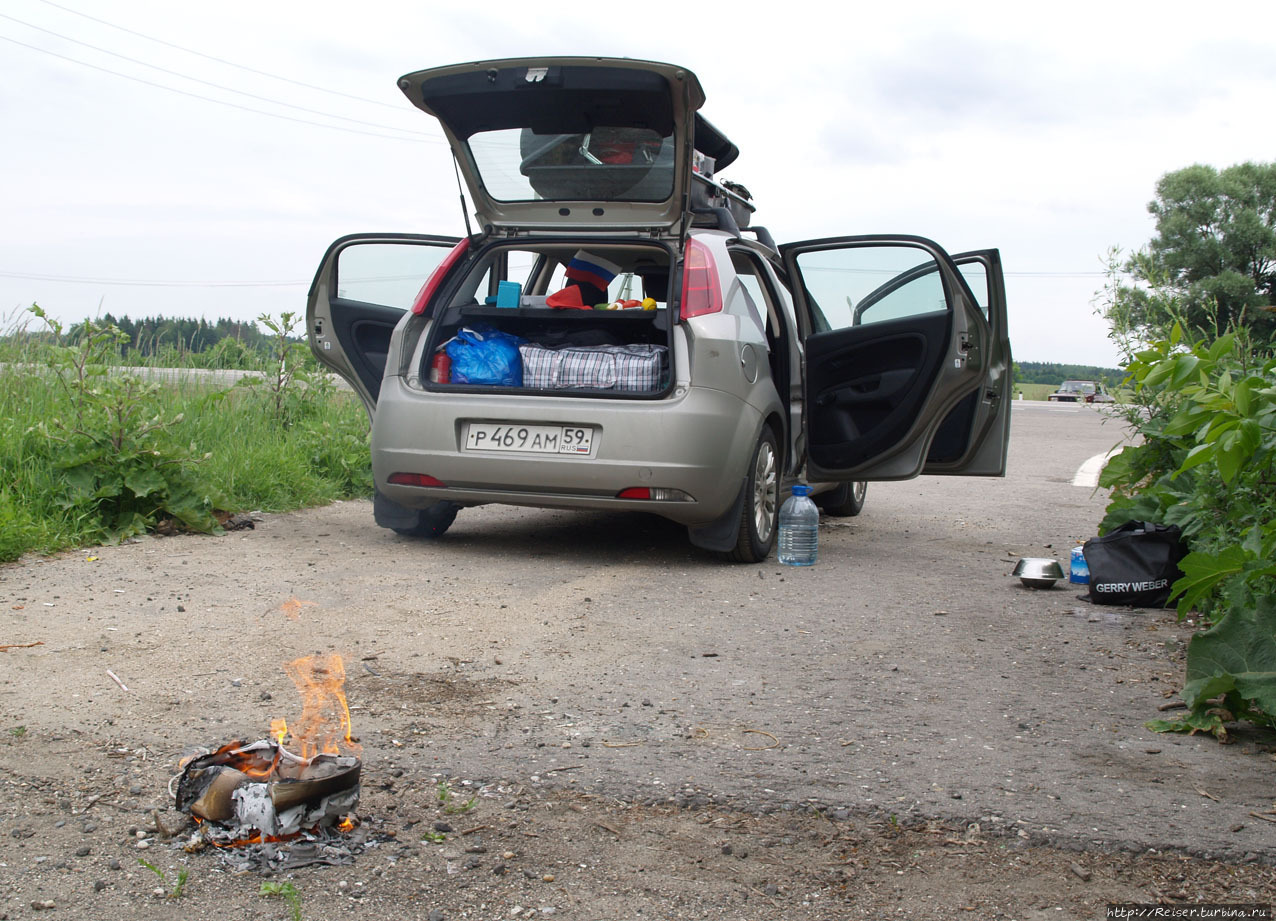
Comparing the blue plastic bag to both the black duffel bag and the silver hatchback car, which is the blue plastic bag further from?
the black duffel bag

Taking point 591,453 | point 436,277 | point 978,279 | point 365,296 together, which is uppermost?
point 978,279

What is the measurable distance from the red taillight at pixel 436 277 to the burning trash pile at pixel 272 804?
4.00m

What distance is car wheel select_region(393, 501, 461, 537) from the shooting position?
659cm

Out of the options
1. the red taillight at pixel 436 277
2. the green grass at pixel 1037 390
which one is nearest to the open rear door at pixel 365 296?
the red taillight at pixel 436 277

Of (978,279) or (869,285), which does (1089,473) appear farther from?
(869,285)

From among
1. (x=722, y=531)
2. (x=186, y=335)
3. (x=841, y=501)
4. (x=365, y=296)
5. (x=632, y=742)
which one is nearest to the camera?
(x=632, y=742)

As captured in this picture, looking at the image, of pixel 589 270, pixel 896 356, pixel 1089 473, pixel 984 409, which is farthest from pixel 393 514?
pixel 1089 473

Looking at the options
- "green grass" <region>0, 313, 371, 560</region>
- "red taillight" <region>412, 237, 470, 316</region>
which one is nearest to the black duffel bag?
"red taillight" <region>412, 237, 470, 316</region>

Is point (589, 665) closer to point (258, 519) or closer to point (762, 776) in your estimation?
point (762, 776)

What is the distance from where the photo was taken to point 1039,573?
5746mm

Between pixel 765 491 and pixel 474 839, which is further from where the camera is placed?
pixel 765 491

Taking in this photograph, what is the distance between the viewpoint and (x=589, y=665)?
399cm

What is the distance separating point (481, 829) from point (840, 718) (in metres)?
1.31

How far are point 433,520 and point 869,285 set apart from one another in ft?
9.26
